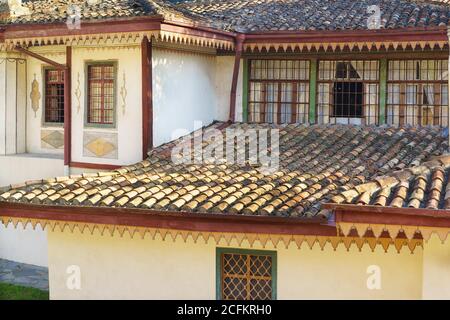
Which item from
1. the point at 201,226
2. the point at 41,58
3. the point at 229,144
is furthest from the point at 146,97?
the point at 201,226

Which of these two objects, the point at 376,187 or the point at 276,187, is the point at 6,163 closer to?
the point at 276,187

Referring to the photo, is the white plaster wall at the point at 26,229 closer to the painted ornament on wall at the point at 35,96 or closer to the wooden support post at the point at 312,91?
the painted ornament on wall at the point at 35,96

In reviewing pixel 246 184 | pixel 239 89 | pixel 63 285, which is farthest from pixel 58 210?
pixel 239 89

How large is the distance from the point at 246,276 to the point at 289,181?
1.47 metres

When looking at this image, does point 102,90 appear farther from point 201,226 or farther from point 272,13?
point 201,226

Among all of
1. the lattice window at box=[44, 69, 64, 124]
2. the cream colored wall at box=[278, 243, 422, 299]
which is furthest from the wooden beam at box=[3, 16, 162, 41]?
the cream colored wall at box=[278, 243, 422, 299]

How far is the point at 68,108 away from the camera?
14.5 meters

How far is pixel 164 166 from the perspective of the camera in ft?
40.6

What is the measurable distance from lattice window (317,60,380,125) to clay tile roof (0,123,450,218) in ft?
3.45

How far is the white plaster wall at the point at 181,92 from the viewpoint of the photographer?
44.8 feet

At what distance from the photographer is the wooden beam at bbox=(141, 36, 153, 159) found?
13234 mm

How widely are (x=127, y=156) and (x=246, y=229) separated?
4.86m

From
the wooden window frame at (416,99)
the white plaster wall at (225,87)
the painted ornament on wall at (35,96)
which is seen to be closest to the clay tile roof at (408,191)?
the wooden window frame at (416,99)

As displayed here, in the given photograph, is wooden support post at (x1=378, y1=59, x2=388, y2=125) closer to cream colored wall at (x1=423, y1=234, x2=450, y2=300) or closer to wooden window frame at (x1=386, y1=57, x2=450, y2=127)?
wooden window frame at (x1=386, y1=57, x2=450, y2=127)
